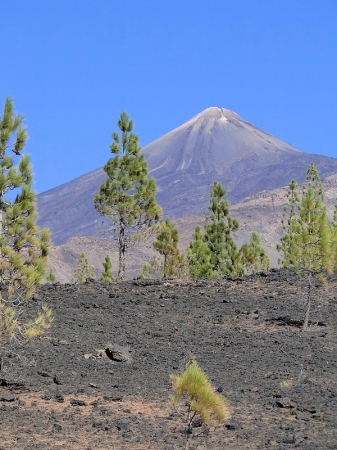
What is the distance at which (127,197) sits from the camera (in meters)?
28.8

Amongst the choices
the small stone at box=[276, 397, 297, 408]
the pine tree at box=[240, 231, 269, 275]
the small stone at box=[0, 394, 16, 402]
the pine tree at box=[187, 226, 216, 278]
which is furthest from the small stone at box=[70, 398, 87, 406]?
the pine tree at box=[187, 226, 216, 278]

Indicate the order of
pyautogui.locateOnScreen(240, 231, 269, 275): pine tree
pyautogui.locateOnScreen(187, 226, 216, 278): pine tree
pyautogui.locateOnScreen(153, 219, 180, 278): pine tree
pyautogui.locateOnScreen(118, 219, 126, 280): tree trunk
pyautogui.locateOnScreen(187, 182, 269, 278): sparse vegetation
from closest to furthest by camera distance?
Answer: 1. pyautogui.locateOnScreen(118, 219, 126, 280): tree trunk
2. pyautogui.locateOnScreen(153, 219, 180, 278): pine tree
3. pyautogui.locateOnScreen(240, 231, 269, 275): pine tree
4. pyautogui.locateOnScreen(187, 226, 216, 278): pine tree
5. pyautogui.locateOnScreen(187, 182, 269, 278): sparse vegetation

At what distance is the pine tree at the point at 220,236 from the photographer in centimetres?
3869

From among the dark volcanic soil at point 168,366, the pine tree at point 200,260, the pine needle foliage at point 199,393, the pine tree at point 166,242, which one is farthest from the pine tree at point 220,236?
the pine needle foliage at point 199,393

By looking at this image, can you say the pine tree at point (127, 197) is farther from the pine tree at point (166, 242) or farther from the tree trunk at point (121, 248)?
the pine tree at point (166, 242)

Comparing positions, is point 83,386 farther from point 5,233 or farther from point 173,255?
point 173,255

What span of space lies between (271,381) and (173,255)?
2112 centimetres

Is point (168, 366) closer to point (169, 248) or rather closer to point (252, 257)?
point (169, 248)

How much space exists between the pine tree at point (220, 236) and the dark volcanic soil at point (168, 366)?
13106 mm

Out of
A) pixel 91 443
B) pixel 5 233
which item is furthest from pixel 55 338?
pixel 91 443

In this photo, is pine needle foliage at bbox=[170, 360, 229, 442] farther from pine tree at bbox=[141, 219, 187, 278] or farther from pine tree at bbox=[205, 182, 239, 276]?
pine tree at bbox=[205, 182, 239, 276]

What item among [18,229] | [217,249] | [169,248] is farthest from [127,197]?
[18,229]

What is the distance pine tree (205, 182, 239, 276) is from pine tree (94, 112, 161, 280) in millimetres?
9648

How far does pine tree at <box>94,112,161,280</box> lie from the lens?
94.0 ft
